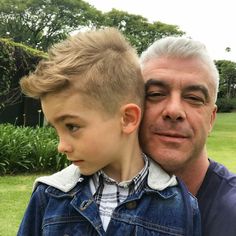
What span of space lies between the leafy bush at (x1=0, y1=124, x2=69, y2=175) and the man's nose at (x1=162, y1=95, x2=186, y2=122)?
7797mm

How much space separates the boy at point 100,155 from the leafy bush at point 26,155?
305 inches

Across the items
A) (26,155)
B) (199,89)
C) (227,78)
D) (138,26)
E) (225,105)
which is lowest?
(225,105)

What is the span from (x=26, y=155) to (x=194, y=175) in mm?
8004

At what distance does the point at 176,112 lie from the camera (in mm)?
1682

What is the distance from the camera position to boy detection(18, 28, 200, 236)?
59.0 inches

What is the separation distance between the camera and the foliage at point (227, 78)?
43125mm

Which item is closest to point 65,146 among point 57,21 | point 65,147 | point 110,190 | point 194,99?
point 65,147

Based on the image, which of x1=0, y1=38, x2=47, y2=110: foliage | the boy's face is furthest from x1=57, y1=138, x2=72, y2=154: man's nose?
x1=0, y1=38, x2=47, y2=110: foliage

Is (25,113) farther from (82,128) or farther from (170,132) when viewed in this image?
(82,128)

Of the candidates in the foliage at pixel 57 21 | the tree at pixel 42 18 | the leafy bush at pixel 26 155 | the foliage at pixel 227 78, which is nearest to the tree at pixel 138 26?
the foliage at pixel 57 21

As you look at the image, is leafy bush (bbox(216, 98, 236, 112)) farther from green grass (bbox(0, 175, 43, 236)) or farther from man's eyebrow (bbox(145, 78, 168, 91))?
man's eyebrow (bbox(145, 78, 168, 91))

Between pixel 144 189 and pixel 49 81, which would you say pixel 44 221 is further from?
pixel 49 81

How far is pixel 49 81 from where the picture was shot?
147cm

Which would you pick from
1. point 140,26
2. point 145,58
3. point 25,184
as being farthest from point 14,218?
point 140,26
